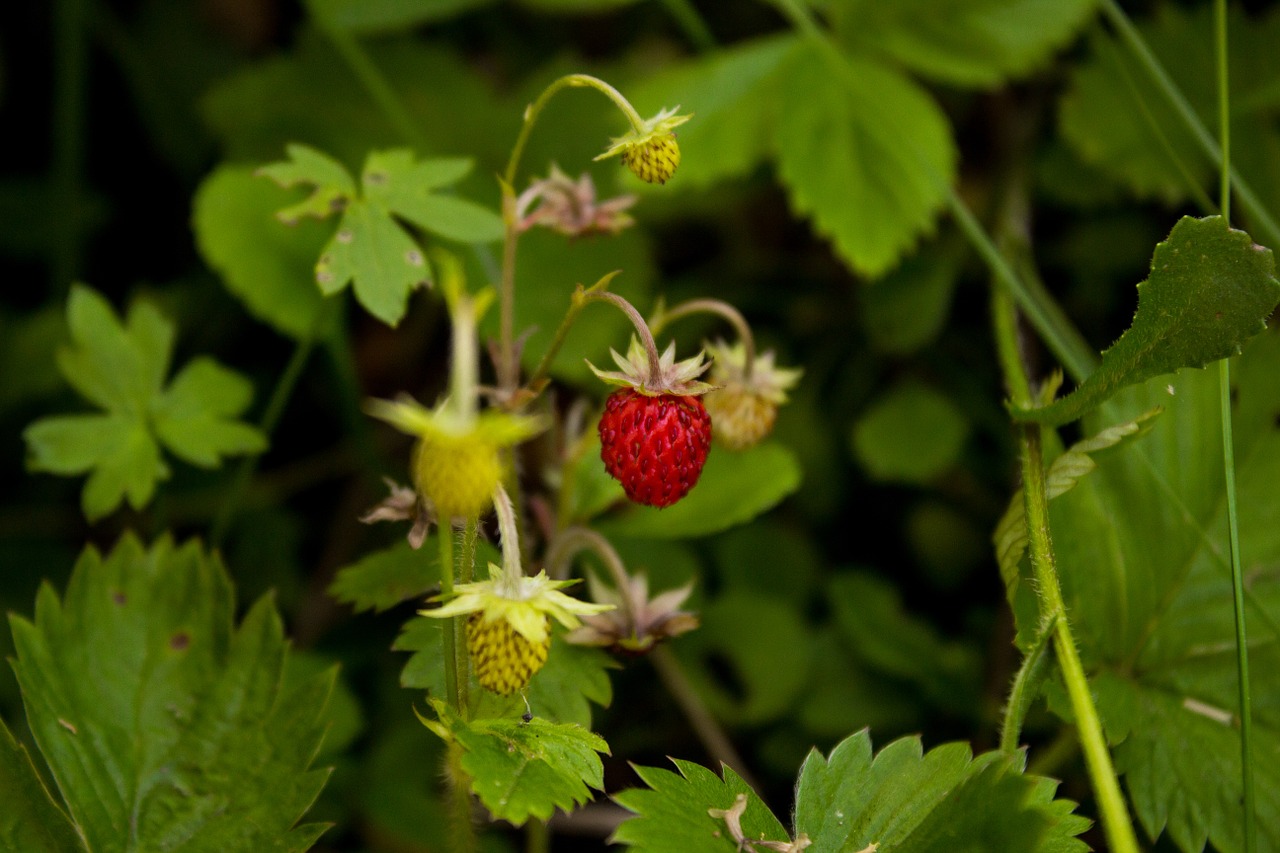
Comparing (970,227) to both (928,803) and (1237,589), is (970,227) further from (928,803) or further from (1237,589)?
(928,803)

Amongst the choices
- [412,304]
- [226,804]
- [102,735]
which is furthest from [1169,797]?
[412,304]

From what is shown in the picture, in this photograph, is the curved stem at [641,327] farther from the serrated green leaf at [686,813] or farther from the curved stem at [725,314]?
the serrated green leaf at [686,813]

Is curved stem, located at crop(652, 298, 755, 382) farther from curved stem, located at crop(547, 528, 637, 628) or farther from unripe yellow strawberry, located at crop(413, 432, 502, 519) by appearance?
unripe yellow strawberry, located at crop(413, 432, 502, 519)

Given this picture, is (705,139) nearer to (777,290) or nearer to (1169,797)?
(777,290)

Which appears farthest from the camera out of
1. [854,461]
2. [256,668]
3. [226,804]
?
[854,461]

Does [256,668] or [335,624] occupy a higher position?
[256,668]

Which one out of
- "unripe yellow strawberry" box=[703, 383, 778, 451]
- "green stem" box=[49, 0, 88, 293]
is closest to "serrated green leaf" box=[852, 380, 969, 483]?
"unripe yellow strawberry" box=[703, 383, 778, 451]

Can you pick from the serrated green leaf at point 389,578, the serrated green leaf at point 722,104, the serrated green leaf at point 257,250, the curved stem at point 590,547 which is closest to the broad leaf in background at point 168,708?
the serrated green leaf at point 389,578

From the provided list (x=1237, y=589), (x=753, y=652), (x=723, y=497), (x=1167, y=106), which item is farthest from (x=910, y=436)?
(x=1237, y=589)
